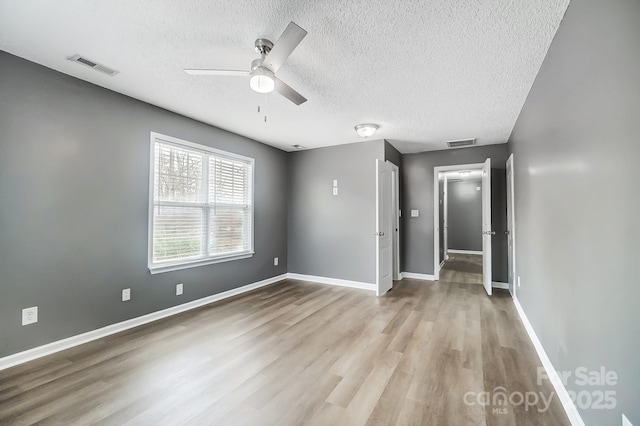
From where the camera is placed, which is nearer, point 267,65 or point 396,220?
point 267,65

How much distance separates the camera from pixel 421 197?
5.46 metres

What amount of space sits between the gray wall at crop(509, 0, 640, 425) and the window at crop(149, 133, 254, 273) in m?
3.81

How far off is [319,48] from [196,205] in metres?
2.60

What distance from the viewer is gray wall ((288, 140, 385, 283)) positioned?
4.68 meters

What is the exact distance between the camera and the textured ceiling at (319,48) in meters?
1.72

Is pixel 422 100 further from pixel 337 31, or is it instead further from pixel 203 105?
pixel 203 105

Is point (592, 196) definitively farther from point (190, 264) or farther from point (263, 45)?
point (190, 264)

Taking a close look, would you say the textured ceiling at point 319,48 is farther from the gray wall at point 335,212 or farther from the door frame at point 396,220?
the door frame at point 396,220

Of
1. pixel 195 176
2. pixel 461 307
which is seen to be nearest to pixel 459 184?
pixel 461 307

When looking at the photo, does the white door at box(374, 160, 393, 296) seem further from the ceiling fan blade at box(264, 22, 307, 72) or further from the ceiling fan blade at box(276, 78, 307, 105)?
the ceiling fan blade at box(264, 22, 307, 72)

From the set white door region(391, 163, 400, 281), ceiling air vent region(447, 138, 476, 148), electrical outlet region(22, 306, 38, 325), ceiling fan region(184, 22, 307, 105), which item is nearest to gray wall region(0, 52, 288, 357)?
electrical outlet region(22, 306, 38, 325)

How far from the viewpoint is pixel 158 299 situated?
325cm

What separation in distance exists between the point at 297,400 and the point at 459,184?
354 inches

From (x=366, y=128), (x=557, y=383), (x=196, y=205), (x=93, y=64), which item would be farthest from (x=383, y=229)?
(x=93, y=64)
